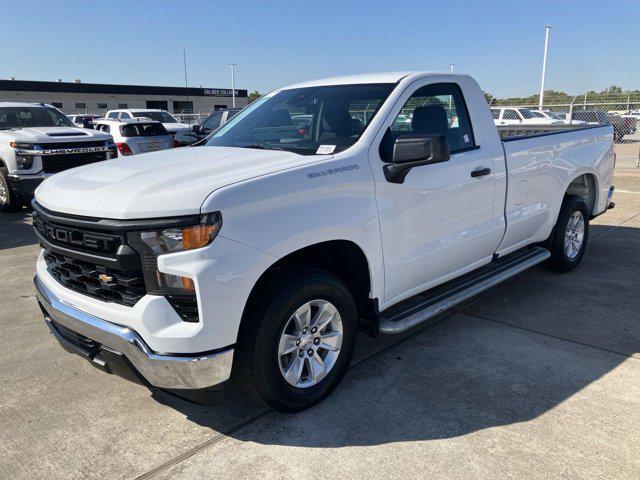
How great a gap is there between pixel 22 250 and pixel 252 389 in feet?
18.2

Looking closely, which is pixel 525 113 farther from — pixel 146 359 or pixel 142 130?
pixel 146 359

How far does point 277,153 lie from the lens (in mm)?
3361

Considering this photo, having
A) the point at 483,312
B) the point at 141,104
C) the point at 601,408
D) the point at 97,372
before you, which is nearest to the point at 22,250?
the point at 97,372

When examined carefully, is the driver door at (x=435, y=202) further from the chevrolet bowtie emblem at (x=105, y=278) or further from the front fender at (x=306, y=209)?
the chevrolet bowtie emblem at (x=105, y=278)

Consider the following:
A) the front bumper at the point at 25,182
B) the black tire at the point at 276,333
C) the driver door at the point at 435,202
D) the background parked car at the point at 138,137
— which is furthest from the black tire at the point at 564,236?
the background parked car at the point at 138,137

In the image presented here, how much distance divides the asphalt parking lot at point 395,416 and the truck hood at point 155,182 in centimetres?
128

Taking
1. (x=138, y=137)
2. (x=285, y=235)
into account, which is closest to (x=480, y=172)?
(x=285, y=235)

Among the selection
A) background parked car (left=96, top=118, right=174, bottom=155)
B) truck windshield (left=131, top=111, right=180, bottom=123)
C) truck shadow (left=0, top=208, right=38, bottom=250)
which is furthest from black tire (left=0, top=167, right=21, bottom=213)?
truck windshield (left=131, top=111, right=180, bottom=123)

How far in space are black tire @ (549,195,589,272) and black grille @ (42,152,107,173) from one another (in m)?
7.89

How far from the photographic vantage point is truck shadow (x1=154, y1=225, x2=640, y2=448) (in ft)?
9.96

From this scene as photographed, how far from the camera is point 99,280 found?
281 centimetres

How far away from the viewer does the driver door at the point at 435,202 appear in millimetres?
3402

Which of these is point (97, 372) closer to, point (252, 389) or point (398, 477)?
point (252, 389)

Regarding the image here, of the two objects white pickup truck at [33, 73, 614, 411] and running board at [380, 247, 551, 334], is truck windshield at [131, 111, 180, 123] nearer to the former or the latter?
white pickup truck at [33, 73, 614, 411]
